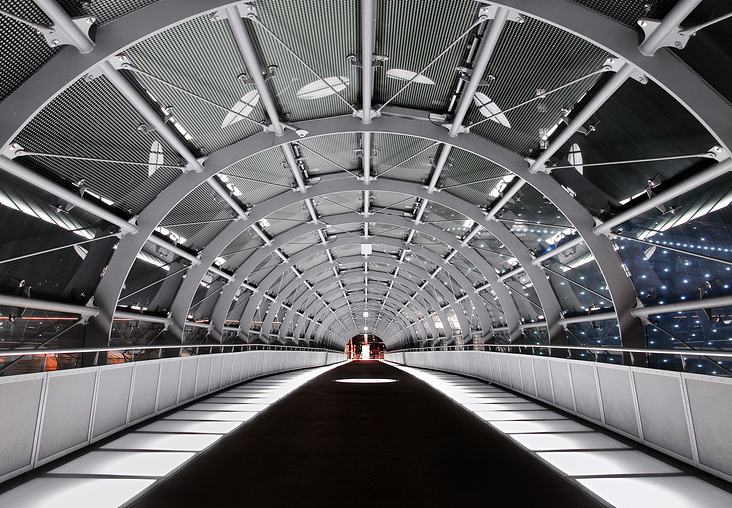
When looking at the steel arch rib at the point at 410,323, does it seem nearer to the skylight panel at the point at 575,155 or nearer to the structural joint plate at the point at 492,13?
the skylight panel at the point at 575,155

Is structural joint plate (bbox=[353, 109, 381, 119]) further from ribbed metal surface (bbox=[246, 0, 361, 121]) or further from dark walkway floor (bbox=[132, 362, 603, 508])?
dark walkway floor (bbox=[132, 362, 603, 508])

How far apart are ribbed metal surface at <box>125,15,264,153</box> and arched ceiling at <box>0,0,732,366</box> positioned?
0.14 feet

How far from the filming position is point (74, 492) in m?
4.48

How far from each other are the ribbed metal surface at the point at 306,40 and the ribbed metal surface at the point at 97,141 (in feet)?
9.61

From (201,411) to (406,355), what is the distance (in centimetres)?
3635

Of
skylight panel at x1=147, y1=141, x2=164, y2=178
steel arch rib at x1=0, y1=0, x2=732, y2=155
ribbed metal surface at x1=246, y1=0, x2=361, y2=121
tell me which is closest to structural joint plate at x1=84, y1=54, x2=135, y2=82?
steel arch rib at x1=0, y1=0, x2=732, y2=155

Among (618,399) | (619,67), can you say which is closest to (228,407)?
(618,399)

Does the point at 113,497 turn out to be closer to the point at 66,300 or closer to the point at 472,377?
the point at 66,300

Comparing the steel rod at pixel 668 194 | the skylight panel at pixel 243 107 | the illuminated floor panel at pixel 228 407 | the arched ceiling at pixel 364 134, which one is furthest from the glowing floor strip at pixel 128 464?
the steel rod at pixel 668 194

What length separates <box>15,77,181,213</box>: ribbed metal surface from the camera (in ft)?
25.2

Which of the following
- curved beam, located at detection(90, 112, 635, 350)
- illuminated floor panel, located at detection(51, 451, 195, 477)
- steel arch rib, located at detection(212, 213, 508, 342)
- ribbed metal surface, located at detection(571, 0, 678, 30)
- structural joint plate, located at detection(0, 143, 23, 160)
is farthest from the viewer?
steel arch rib, located at detection(212, 213, 508, 342)

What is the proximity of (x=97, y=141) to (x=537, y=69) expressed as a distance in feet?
28.6

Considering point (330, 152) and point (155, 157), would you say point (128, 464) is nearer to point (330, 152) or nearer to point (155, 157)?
point (155, 157)

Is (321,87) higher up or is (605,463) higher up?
(321,87)
